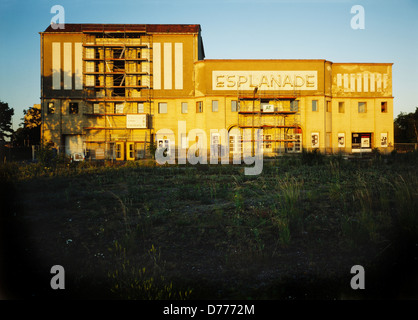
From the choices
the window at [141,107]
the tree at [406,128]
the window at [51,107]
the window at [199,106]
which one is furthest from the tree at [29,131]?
the tree at [406,128]

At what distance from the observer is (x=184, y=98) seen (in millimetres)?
35375

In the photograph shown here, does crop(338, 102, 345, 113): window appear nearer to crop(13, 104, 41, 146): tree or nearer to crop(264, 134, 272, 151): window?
crop(264, 134, 272, 151): window

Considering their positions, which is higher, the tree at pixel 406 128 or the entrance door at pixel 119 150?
the tree at pixel 406 128

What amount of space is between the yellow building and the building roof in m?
0.16

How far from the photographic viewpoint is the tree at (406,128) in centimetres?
5462

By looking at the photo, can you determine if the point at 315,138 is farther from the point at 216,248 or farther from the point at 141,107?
the point at 216,248

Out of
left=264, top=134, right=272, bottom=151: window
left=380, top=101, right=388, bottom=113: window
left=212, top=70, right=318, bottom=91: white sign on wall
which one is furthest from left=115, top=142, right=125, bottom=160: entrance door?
left=380, top=101, right=388, bottom=113: window

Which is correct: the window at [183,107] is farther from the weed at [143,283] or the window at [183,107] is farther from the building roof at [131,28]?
the weed at [143,283]

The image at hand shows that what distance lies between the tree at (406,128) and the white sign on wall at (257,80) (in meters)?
35.2

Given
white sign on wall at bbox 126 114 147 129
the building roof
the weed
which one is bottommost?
the weed

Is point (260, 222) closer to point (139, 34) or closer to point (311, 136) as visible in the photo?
point (311, 136)

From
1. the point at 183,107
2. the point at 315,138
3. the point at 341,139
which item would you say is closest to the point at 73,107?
the point at 183,107

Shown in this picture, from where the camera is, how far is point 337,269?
3.52m

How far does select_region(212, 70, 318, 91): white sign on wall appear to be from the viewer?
3438cm
